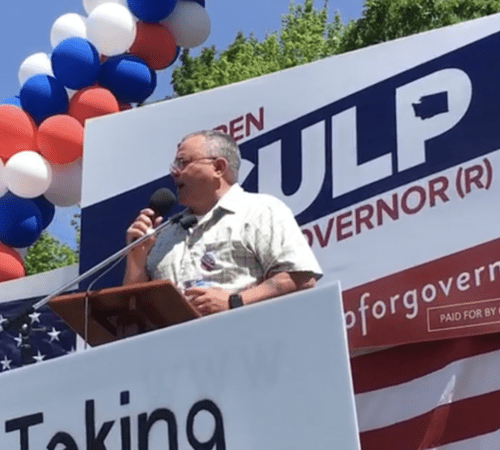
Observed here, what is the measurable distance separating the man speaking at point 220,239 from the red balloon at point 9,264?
12.5 feet

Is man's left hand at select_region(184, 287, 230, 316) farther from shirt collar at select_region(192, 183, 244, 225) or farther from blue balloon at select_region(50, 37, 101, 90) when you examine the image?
blue balloon at select_region(50, 37, 101, 90)

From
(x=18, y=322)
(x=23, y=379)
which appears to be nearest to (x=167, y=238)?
(x=18, y=322)

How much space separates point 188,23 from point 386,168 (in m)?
3.69

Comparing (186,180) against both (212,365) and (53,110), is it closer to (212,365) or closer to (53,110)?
(212,365)

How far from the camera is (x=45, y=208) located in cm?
866

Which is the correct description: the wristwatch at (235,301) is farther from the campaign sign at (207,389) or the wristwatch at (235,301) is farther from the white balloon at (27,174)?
the white balloon at (27,174)

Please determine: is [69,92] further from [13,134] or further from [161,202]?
[161,202]

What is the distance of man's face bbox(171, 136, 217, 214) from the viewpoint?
464cm

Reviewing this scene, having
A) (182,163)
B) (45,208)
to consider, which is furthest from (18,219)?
(182,163)

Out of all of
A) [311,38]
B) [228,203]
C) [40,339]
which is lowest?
[228,203]

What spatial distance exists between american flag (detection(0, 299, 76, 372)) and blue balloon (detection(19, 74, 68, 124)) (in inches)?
80.8

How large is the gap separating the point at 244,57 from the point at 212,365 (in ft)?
51.9

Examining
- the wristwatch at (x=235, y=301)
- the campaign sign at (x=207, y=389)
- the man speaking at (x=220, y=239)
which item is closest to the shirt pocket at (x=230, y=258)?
the man speaking at (x=220, y=239)

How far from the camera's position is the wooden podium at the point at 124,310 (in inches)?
156
